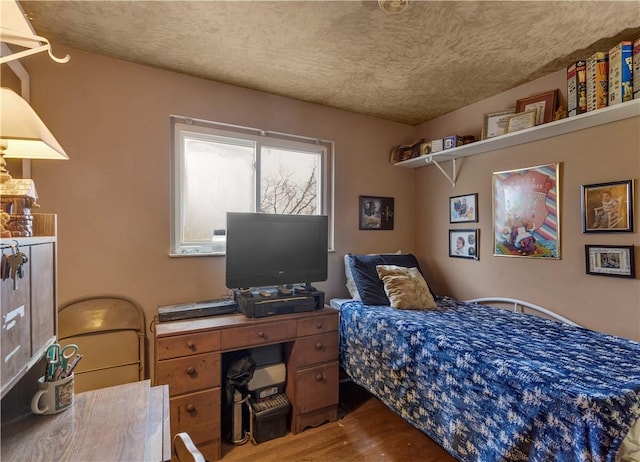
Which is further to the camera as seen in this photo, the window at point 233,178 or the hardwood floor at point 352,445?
the window at point 233,178

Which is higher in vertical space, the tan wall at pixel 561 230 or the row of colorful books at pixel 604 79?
the row of colorful books at pixel 604 79

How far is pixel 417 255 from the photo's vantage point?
3.21m

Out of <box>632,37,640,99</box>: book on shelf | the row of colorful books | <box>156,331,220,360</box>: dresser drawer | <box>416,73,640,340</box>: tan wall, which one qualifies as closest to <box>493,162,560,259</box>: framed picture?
<box>416,73,640,340</box>: tan wall

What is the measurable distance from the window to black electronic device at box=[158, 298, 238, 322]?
1.27 feet

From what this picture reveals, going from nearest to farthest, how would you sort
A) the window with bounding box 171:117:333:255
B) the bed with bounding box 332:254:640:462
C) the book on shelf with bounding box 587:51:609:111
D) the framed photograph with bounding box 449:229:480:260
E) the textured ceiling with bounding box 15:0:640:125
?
the bed with bounding box 332:254:640:462 → the textured ceiling with bounding box 15:0:640:125 → the book on shelf with bounding box 587:51:609:111 → the window with bounding box 171:117:333:255 → the framed photograph with bounding box 449:229:480:260

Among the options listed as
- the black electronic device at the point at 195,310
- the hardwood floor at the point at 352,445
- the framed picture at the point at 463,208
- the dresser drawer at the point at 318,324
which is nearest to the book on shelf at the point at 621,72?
the framed picture at the point at 463,208

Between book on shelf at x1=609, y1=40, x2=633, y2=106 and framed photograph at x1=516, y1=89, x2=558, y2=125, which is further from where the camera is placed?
framed photograph at x1=516, y1=89, x2=558, y2=125

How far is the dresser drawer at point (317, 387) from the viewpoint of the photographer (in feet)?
6.64

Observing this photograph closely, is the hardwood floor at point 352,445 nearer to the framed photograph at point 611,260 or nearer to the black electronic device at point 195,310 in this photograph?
the black electronic device at point 195,310

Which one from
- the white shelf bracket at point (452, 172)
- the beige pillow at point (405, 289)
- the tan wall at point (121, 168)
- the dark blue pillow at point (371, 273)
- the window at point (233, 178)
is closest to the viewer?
the tan wall at point (121, 168)

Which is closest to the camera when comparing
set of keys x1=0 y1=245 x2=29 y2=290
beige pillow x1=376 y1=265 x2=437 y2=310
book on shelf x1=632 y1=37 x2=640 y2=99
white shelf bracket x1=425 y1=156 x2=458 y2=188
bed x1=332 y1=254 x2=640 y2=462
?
set of keys x1=0 y1=245 x2=29 y2=290

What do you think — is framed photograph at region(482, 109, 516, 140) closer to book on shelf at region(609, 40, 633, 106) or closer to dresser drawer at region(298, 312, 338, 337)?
book on shelf at region(609, 40, 633, 106)

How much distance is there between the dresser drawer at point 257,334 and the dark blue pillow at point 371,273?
0.70 m

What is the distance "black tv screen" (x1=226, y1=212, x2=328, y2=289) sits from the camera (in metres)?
2.05
